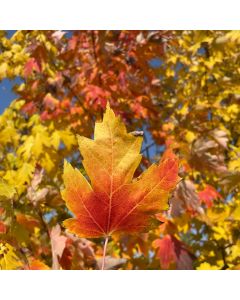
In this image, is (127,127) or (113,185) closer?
(113,185)

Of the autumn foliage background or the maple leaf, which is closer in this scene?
the maple leaf

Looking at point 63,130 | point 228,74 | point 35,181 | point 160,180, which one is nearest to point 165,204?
point 160,180

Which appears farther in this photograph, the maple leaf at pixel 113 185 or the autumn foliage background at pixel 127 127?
the autumn foliage background at pixel 127 127

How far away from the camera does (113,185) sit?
472 millimetres

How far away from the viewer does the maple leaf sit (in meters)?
0.46

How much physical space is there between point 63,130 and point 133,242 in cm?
111

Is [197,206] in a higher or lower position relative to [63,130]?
lower

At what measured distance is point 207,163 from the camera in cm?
213

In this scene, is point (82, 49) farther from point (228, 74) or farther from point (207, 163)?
point (228, 74)

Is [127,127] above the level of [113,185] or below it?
above

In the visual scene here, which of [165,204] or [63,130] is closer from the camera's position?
[165,204]

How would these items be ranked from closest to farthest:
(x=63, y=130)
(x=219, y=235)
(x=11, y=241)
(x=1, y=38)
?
1. (x=11, y=241)
2. (x=63, y=130)
3. (x=219, y=235)
4. (x=1, y=38)

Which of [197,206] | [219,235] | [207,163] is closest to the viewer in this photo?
[197,206]

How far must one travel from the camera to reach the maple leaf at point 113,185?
0.46m
